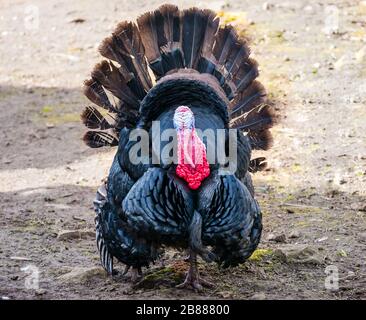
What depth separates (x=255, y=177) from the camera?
8.63m

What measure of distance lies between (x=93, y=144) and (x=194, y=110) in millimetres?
1146

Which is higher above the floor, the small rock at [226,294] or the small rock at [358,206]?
the small rock at [358,206]

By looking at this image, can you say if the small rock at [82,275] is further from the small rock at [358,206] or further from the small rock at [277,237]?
the small rock at [358,206]

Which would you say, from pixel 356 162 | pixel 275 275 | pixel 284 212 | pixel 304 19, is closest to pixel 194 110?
pixel 275 275

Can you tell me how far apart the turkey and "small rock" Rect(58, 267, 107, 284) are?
18 centimetres

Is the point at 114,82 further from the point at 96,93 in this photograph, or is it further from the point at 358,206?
the point at 358,206

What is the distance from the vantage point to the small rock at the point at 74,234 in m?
7.23

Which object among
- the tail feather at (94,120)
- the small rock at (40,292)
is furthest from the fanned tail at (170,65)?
the small rock at (40,292)

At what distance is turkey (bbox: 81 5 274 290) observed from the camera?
5.46 m

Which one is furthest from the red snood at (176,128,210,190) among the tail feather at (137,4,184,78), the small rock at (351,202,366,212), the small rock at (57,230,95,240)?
the small rock at (351,202,366,212)

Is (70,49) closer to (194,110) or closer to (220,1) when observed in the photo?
(220,1)

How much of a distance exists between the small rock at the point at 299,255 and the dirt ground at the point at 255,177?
10 mm
